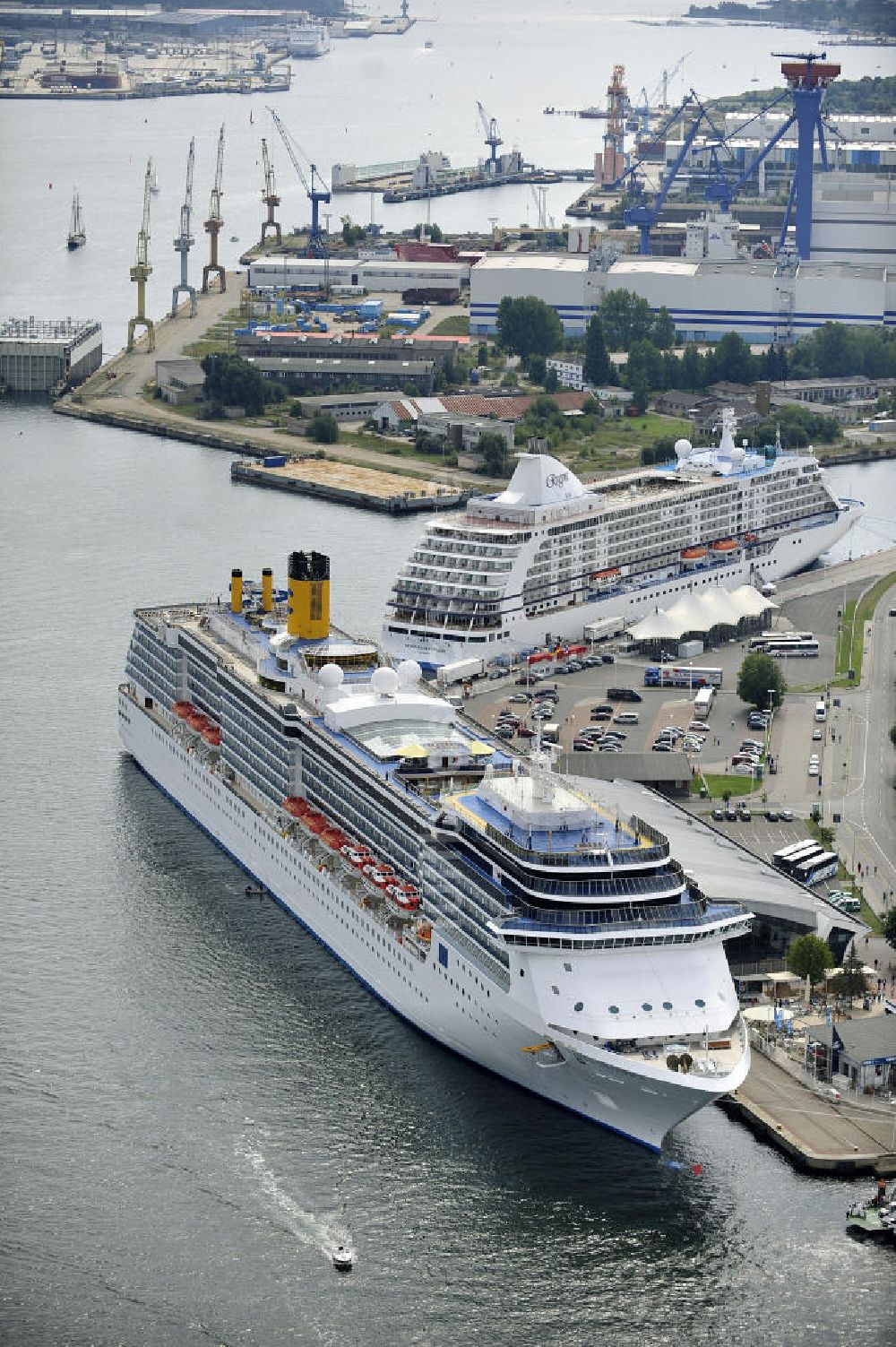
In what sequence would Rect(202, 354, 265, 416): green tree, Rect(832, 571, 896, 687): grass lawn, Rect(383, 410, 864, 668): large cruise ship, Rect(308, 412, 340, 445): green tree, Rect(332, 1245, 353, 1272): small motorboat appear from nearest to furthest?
Rect(332, 1245, 353, 1272): small motorboat → Rect(832, 571, 896, 687): grass lawn → Rect(383, 410, 864, 668): large cruise ship → Rect(308, 412, 340, 445): green tree → Rect(202, 354, 265, 416): green tree

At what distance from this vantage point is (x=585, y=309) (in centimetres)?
9644

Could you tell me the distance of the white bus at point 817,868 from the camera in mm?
42906

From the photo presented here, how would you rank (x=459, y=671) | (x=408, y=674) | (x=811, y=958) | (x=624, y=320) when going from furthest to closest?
(x=624, y=320) < (x=459, y=671) < (x=408, y=674) < (x=811, y=958)

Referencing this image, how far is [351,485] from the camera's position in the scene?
2896 inches

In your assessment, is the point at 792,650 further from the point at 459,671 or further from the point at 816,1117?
the point at 816,1117

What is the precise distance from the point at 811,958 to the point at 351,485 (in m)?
37.0

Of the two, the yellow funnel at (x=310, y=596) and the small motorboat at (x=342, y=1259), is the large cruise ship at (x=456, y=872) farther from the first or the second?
the small motorboat at (x=342, y=1259)

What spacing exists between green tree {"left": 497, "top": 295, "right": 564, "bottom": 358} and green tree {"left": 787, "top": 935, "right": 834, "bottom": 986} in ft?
178

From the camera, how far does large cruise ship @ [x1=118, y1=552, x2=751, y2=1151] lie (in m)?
34.5

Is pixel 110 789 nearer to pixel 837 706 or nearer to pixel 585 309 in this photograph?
pixel 837 706

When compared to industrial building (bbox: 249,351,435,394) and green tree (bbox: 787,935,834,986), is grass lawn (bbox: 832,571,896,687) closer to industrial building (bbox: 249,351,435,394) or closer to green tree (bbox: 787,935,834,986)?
green tree (bbox: 787,935,834,986)

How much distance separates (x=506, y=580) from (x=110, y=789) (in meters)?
11.8

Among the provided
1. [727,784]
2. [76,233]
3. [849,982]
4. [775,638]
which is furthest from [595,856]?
[76,233]

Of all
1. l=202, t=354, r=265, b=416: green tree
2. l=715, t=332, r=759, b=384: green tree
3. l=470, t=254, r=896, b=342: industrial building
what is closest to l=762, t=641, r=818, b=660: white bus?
l=202, t=354, r=265, b=416: green tree
